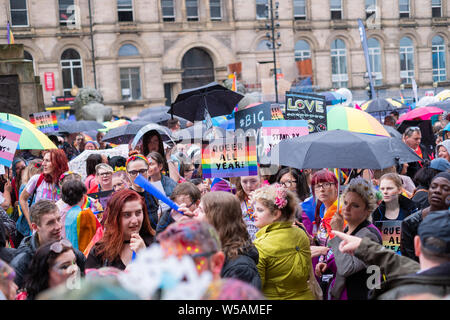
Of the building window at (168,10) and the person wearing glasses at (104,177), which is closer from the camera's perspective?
the person wearing glasses at (104,177)

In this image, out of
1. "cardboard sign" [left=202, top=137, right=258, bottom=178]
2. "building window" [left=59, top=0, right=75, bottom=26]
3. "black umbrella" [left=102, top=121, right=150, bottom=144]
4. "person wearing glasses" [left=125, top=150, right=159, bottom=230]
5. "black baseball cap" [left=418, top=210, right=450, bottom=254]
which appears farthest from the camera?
"building window" [left=59, top=0, right=75, bottom=26]

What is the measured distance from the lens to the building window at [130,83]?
42125 mm

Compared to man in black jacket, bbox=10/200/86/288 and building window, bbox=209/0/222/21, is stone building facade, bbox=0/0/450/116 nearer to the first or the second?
building window, bbox=209/0/222/21

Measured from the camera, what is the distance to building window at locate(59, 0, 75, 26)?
136 feet

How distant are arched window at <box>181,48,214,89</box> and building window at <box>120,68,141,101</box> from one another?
11.2 feet

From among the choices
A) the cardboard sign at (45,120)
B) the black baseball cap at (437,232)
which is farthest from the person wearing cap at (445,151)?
the cardboard sign at (45,120)

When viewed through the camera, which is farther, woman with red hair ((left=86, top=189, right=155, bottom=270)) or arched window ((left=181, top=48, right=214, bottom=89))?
arched window ((left=181, top=48, right=214, bottom=89))

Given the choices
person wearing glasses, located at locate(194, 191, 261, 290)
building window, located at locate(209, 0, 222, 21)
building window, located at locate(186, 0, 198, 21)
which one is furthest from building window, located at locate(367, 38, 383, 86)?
person wearing glasses, located at locate(194, 191, 261, 290)

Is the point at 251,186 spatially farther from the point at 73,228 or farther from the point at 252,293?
the point at 252,293

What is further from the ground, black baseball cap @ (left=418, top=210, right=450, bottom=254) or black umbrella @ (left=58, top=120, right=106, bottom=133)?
black umbrella @ (left=58, top=120, right=106, bottom=133)

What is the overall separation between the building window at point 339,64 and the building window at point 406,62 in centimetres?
528

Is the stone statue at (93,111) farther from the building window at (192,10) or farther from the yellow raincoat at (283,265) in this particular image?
the yellow raincoat at (283,265)

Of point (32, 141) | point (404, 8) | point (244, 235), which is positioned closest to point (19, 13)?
point (404, 8)
